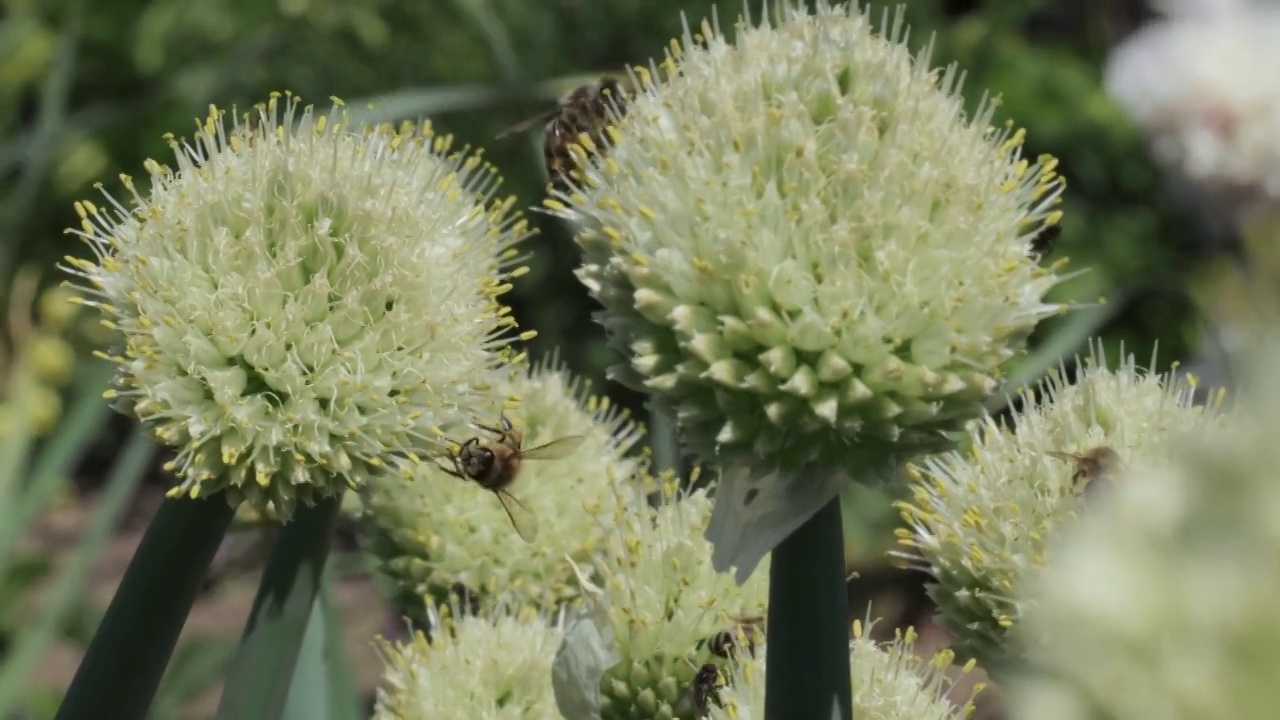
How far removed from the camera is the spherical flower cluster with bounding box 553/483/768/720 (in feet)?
1.89

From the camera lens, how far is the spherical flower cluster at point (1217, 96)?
82.7 inches

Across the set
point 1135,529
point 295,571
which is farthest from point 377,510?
point 1135,529

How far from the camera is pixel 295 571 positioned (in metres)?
0.56

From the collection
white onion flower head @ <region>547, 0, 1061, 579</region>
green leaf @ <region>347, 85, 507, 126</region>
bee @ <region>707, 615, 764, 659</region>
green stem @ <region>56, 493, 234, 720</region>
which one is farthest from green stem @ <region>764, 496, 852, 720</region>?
green leaf @ <region>347, 85, 507, 126</region>

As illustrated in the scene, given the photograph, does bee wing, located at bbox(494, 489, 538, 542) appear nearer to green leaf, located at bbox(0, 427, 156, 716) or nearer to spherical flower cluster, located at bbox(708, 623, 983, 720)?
spherical flower cluster, located at bbox(708, 623, 983, 720)

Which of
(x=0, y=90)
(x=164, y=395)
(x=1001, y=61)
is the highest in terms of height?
(x=1001, y=61)

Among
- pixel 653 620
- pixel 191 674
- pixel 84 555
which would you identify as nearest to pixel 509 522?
pixel 653 620

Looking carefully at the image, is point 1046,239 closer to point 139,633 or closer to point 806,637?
point 806,637

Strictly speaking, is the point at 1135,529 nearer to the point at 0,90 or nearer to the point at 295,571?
the point at 295,571

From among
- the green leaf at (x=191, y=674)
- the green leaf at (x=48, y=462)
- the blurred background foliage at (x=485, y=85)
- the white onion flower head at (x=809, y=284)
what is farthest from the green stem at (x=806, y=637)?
the blurred background foliage at (x=485, y=85)

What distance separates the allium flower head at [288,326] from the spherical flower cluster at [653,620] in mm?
→ 105

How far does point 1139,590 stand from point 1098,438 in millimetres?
362

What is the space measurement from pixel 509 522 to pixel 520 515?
0.15 ft

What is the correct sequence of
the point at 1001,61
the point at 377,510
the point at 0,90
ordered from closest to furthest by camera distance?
the point at 377,510
the point at 1001,61
the point at 0,90
